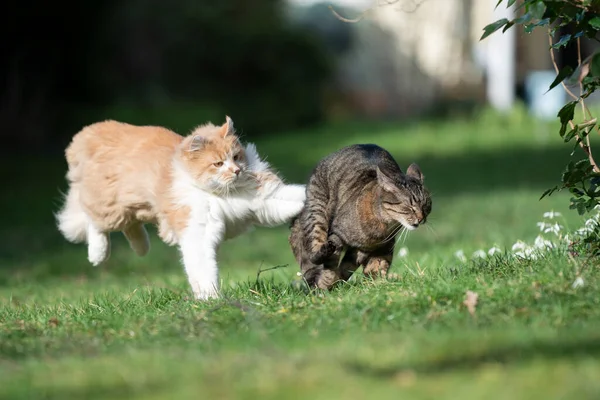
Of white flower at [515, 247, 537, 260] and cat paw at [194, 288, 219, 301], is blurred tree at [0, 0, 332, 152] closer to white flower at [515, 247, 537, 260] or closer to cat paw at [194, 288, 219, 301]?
cat paw at [194, 288, 219, 301]

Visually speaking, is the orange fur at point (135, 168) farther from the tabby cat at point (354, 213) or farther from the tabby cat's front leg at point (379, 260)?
the tabby cat's front leg at point (379, 260)

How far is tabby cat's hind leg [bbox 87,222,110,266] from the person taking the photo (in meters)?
7.59

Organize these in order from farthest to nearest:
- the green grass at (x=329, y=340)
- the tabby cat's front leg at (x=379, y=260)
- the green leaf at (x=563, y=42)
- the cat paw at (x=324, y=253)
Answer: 1. the tabby cat's front leg at (x=379, y=260)
2. the cat paw at (x=324, y=253)
3. the green leaf at (x=563, y=42)
4. the green grass at (x=329, y=340)

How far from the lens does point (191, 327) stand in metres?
5.18

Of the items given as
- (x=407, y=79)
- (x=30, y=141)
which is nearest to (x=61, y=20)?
(x=30, y=141)

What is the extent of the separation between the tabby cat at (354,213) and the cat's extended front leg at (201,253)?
0.61 m

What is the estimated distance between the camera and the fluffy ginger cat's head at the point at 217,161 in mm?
6465

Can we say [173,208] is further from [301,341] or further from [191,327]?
[301,341]

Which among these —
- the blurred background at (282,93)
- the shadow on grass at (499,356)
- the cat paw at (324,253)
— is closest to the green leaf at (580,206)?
the cat paw at (324,253)

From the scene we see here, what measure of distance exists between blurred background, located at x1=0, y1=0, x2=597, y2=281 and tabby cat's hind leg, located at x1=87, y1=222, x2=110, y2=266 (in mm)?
3544

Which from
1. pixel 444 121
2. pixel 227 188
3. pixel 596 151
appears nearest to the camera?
pixel 227 188

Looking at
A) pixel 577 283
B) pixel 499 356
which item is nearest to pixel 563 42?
pixel 577 283

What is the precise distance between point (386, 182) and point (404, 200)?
0.19 metres

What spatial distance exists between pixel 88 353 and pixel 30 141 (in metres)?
17.5
